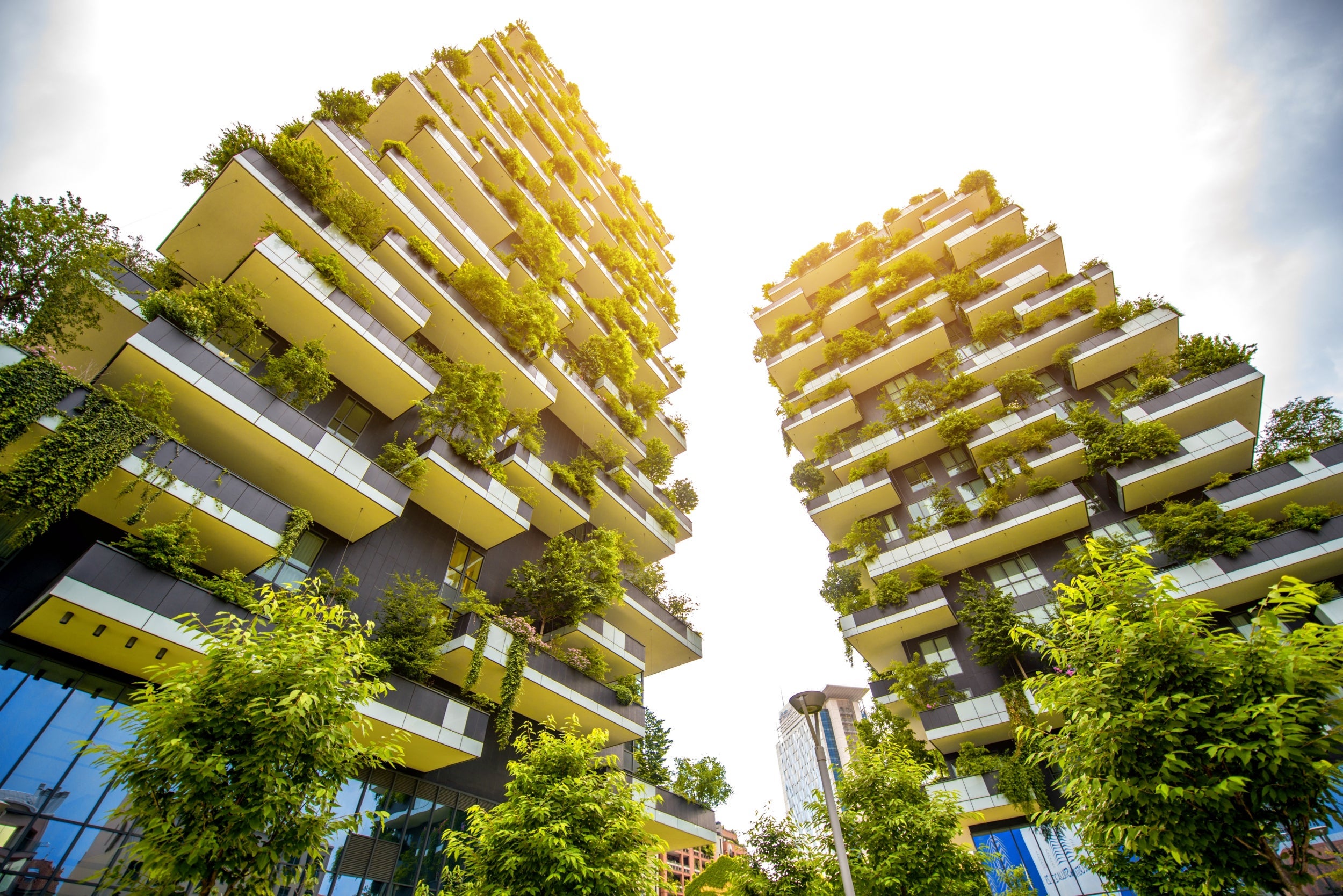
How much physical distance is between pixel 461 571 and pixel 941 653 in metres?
19.1

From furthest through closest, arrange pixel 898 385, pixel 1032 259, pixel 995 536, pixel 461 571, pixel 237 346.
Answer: pixel 898 385 < pixel 1032 259 < pixel 995 536 < pixel 461 571 < pixel 237 346

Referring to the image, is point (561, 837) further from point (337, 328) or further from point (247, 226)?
point (247, 226)

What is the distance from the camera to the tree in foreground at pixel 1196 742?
6.13 meters

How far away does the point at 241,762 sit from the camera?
7.13 meters

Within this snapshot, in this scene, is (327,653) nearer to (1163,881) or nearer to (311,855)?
(311,855)

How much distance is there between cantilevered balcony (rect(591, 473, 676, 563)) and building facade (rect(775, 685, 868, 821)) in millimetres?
56897

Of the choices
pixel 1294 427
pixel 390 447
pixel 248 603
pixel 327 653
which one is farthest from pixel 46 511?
pixel 1294 427

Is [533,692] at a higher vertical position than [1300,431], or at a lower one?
lower

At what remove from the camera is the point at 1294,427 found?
19.2m

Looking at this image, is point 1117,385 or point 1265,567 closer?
point 1265,567

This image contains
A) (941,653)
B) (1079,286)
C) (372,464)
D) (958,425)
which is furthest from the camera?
(1079,286)

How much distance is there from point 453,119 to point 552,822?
27.5m

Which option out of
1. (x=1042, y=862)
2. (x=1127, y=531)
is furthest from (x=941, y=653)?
(x=1127, y=531)

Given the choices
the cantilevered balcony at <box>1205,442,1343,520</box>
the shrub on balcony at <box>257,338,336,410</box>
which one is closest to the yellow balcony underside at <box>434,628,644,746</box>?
the shrub on balcony at <box>257,338,336,410</box>
